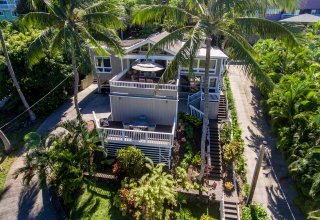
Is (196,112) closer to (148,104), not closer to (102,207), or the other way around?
(148,104)

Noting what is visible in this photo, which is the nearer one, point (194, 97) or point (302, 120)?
point (302, 120)

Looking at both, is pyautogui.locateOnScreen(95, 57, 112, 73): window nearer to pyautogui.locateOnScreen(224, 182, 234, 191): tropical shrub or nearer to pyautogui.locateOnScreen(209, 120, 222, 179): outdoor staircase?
pyautogui.locateOnScreen(209, 120, 222, 179): outdoor staircase

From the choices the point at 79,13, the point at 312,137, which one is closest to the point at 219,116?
the point at 312,137

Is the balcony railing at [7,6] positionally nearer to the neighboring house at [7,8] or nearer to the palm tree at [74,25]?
the neighboring house at [7,8]

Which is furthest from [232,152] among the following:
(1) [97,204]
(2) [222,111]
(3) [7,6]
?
(3) [7,6]

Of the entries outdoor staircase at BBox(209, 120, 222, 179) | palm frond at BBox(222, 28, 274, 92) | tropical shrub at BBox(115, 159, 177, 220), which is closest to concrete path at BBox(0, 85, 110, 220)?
tropical shrub at BBox(115, 159, 177, 220)

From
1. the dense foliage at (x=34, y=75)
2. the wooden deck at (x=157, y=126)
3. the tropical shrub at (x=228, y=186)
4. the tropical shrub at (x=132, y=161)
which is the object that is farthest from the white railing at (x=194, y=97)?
the dense foliage at (x=34, y=75)
